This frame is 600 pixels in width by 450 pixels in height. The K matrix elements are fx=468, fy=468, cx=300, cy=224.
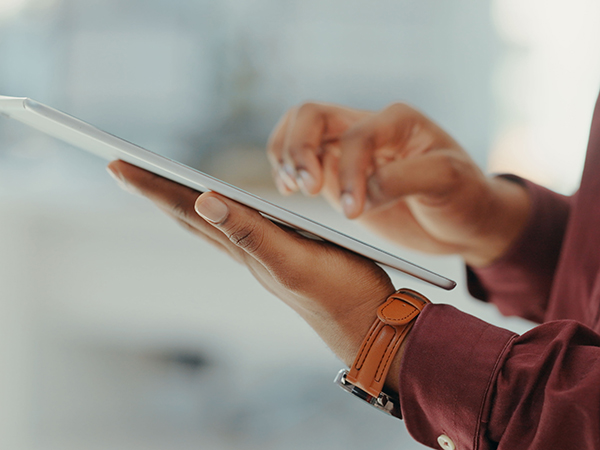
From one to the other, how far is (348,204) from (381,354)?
24cm

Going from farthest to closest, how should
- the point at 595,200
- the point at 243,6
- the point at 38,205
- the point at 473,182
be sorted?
the point at 38,205
the point at 243,6
the point at 473,182
the point at 595,200

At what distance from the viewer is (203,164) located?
5.56 ft

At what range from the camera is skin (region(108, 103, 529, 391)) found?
34cm

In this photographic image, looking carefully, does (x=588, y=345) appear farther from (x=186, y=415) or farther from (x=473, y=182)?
(x=186, y=415)

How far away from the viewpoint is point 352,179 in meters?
0.56

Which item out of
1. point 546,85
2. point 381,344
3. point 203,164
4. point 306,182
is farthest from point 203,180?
point 546,85

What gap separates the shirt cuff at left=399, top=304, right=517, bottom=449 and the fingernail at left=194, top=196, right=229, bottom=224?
0.16 meters

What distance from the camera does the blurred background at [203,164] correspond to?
1.59 metres

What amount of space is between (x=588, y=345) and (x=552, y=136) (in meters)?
1.49

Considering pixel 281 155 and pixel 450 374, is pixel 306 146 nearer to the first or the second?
pixel 281 155

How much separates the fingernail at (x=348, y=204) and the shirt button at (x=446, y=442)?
268 millimetres

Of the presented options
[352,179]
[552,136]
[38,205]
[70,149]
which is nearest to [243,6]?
[70,149]

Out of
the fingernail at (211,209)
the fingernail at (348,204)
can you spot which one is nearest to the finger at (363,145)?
the fingernail at (348,204)

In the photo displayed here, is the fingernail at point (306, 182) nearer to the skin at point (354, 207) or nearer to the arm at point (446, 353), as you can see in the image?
the skin at point (354, 207)
